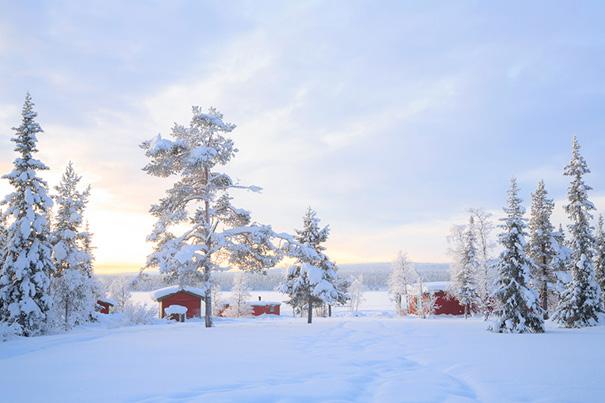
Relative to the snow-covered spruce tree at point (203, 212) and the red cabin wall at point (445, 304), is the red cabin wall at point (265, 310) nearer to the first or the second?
the red cabin wall at point (445, 304)

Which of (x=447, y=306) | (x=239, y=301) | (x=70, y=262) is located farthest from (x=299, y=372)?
(x=239, y=301)

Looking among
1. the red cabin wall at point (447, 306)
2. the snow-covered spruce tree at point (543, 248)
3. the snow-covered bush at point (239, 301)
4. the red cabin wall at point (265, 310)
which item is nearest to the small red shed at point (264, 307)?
the red cabin wall at point (265, 310)

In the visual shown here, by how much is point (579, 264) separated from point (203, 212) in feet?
92.1

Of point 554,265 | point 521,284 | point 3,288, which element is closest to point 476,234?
point 554,265

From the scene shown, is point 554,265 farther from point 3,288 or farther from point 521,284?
point 3,288

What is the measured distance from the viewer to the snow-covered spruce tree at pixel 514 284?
2580 centimetres

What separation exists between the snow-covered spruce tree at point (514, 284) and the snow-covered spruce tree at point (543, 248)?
987 cm

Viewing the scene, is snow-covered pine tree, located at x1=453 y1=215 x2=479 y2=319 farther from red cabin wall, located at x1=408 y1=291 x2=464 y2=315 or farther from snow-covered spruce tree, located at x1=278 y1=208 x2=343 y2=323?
snow-covered spruce tree, located at x1=278 y1=208 x2=343 y2=323

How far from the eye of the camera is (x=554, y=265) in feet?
116

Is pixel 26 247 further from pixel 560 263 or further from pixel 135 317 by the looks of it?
pixel 560 263

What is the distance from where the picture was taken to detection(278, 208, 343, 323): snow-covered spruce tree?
33219 millimetres

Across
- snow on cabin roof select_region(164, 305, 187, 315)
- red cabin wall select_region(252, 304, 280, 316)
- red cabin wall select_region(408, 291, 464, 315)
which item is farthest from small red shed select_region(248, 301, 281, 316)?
red cabin wall select_region(408, 291, 464, 315)

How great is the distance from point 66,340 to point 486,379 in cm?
1819

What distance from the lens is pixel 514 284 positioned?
26719 mm
